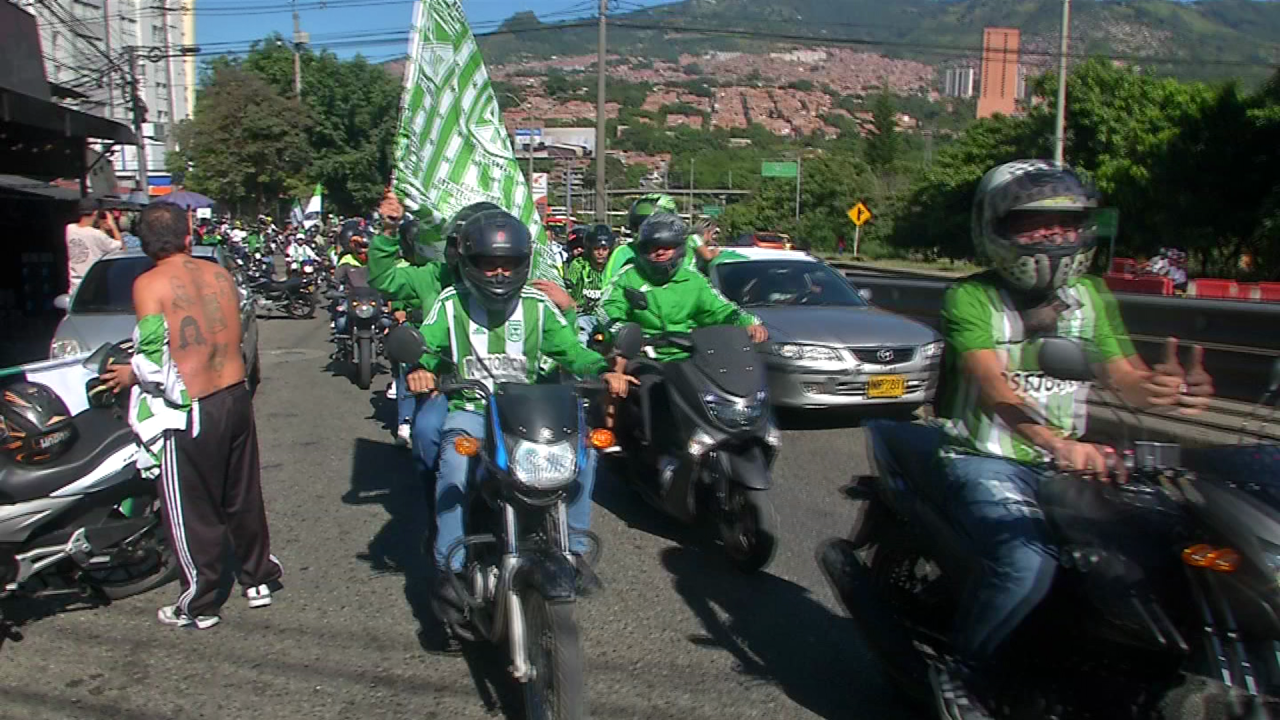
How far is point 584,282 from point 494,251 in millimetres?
7764

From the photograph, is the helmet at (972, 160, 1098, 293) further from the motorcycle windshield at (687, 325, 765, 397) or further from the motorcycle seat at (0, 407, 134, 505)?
the motorcycle seat at (0, 407, 134, 505)

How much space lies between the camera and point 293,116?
136 ft

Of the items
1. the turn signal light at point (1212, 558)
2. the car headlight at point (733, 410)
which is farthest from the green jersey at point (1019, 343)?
the car headlight at point (733, 410)

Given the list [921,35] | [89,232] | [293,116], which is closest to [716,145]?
[921,35]

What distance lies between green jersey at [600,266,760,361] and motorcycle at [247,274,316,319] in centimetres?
1644

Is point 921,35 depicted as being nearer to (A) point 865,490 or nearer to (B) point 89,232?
(B) point 89,232

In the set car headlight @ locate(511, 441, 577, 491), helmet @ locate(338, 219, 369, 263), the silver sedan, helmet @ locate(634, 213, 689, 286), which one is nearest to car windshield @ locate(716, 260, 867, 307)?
the silver sedan

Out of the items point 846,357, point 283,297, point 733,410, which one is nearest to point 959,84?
point 283,297

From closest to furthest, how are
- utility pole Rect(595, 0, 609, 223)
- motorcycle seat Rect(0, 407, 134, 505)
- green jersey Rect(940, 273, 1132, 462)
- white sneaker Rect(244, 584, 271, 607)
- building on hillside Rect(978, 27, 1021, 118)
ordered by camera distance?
green jersey Rect(940, 273, 1132, 462)
motorcycle seat Rect(0, 407, 134, 505)
white sneaker Rect(244, 584, 271, 607)
utility pole Rect(595, 0, 609, 223)
building on hillside Rect(978, 27, 1021, 118)

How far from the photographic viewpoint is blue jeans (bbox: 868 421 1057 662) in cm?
337

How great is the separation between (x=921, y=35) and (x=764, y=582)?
3982 inches

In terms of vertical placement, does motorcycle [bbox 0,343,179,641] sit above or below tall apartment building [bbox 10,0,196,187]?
below

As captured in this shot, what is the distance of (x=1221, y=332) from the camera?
33.7 feet

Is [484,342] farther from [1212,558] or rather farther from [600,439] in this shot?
[1212,558]
